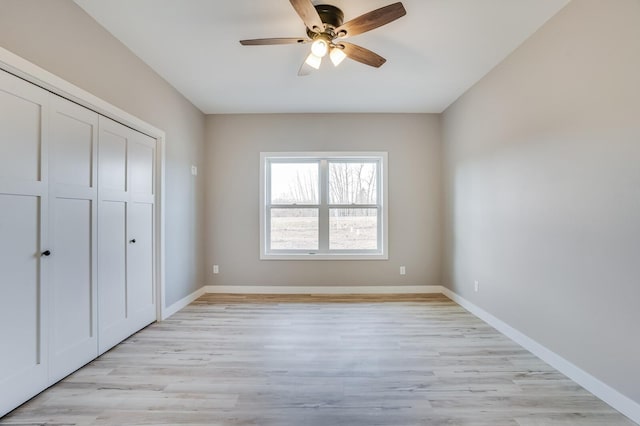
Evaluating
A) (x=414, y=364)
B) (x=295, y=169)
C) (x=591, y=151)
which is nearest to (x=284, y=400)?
(x=414, y=364)

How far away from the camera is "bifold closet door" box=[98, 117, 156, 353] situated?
7.84 feet

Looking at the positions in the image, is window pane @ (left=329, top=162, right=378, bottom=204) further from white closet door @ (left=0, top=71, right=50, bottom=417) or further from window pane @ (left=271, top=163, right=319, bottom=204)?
white closet door @ (left=0, top=71, right=50, bottom=417)

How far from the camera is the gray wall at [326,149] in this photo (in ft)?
13.9

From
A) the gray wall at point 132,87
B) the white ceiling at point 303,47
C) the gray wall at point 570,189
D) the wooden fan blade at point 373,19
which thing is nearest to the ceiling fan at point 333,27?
the wooden fan blade at point 373,19

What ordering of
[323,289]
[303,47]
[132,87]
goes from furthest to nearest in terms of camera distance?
[323,289]
[132,87]
[303,47]

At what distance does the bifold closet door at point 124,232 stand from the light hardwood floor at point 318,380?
250 mm

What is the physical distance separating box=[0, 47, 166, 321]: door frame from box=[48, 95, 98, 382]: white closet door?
0.08 meters

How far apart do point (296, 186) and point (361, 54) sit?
2.36 m

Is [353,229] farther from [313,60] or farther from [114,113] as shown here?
[114,113]

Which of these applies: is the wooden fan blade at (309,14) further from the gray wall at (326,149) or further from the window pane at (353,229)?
the window pane at (353,229)

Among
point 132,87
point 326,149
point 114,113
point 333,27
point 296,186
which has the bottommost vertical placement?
point 296,186

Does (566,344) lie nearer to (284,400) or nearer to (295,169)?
(284,400)

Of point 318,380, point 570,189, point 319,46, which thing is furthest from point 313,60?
point 318,380

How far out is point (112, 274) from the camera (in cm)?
249
